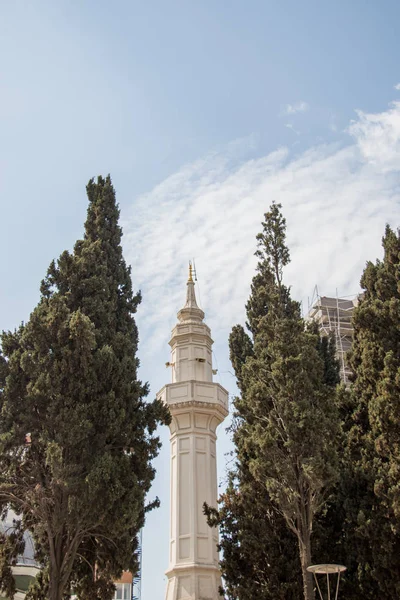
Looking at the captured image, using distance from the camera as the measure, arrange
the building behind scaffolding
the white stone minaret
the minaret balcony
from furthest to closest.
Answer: the building behind scaffolding, the minaret balcony, the white stone minaret

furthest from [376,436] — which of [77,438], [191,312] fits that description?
[191,312]

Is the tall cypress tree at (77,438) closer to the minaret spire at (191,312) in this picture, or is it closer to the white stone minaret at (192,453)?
the white stone minaret at (192,453)

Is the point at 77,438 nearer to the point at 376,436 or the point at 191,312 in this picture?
the point at 376,436

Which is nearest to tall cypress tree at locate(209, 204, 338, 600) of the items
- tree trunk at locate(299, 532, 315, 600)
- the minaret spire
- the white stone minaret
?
tree trunk at locate(299, 532, 315, 600)

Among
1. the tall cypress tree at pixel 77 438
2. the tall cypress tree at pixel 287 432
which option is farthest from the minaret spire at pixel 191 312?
the tall cypress tree at pixel 77 438

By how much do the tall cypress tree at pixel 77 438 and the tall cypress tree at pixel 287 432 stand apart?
9.45ft

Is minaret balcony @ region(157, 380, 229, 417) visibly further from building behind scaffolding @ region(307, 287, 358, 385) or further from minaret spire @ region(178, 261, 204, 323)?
building behind scaffolding @ region(307, 287, 358, 385)

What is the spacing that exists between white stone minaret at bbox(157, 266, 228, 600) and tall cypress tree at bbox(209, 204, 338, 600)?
3.94 metres

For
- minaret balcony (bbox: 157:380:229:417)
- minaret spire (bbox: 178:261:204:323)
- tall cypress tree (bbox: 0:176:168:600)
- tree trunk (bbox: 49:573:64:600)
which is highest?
minaret spire (bbox: 178:261:204:323)

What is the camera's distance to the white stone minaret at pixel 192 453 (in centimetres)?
2234

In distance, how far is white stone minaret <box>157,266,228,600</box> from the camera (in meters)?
22.3

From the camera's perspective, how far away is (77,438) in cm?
1565

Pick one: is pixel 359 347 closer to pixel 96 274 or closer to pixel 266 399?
pixel 266 399

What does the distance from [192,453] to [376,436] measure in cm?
872
